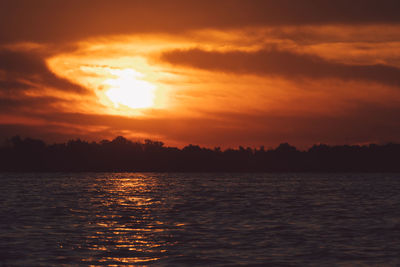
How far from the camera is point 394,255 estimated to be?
29.9m

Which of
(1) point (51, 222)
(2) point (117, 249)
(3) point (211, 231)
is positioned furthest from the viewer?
(1) point (51, 222)

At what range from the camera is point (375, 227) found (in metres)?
43.9

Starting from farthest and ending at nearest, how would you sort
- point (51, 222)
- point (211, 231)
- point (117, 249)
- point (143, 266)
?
point (51, 222)
point (211, 231)
point (117, 249)
point (143, 266)

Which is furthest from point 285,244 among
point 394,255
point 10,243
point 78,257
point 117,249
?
point 10,243

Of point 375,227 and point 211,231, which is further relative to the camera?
point 375,227

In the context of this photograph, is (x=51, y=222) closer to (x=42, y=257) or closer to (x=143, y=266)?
(x=42, y=257)

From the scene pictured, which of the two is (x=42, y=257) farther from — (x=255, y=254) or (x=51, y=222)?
(x=51, y=222)

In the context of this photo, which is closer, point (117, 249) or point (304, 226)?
point (117, 249)

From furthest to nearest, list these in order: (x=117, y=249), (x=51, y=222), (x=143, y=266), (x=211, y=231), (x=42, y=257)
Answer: (x=51, y=222), (x=211, y=231), (x=117, y=249), (x=42, y=257), (x=143, y=266)

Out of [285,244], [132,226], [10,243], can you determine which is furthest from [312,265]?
[132,226]

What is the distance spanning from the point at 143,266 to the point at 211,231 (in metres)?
14.6

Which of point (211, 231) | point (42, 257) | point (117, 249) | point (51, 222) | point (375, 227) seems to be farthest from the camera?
point (51, 222)

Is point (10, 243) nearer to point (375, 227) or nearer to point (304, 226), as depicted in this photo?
point (304, 226)

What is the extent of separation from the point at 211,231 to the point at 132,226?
7.87 m
